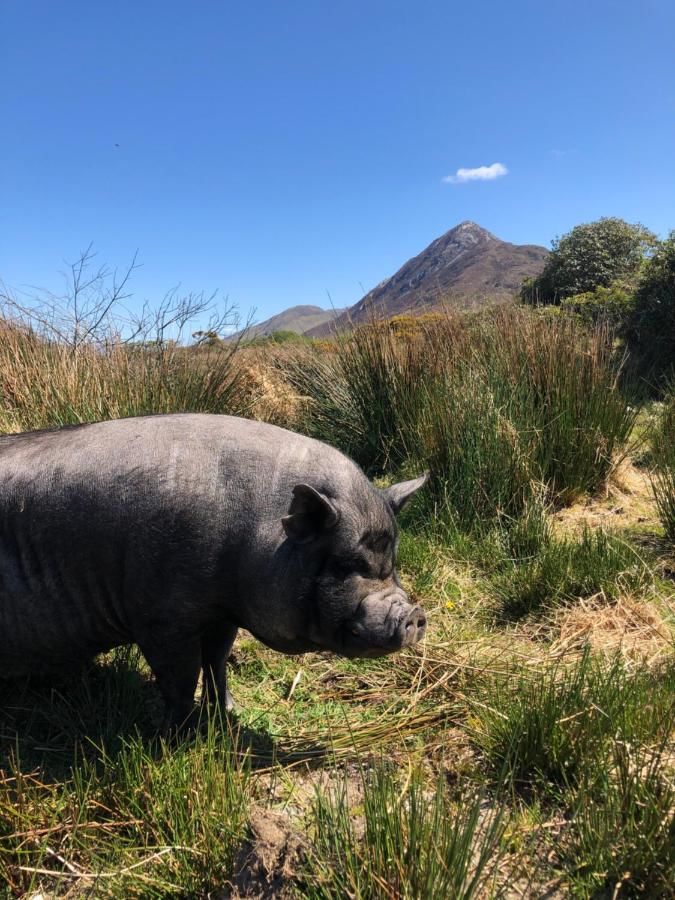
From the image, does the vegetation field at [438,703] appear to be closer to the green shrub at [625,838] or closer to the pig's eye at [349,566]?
the green shrub at [625,838]

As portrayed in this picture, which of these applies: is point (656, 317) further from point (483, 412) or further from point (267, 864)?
point (267, 864)

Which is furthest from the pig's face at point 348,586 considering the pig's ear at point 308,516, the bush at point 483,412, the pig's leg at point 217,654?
the bush at point 483,412

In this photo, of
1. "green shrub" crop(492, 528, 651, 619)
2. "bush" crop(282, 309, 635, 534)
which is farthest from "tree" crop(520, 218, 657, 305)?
"green shrub" crop(492, 528, 651, 619)

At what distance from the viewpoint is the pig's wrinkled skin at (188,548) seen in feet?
8.11

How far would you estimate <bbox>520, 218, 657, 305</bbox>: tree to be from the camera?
16531 millimetres

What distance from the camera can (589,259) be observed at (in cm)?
1680

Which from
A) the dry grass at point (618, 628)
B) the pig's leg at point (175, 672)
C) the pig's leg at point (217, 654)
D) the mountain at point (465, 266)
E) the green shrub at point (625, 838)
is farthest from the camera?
the mountain at point (465, 266)

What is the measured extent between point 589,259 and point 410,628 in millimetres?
16531

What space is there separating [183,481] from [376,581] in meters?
0.84

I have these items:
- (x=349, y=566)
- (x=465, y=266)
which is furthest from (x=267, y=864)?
(x=465, y=266)

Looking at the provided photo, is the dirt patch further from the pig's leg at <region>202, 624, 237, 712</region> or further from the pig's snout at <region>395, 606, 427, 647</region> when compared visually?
the pig's leg at <region>202, 624, 237, 712</region>

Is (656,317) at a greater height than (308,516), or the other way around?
(656,317)

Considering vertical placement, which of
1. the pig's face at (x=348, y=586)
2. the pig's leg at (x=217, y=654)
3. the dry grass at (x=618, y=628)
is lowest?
the dry grass at (x=618, y=628)

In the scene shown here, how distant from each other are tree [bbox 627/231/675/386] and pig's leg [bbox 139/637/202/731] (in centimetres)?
966
